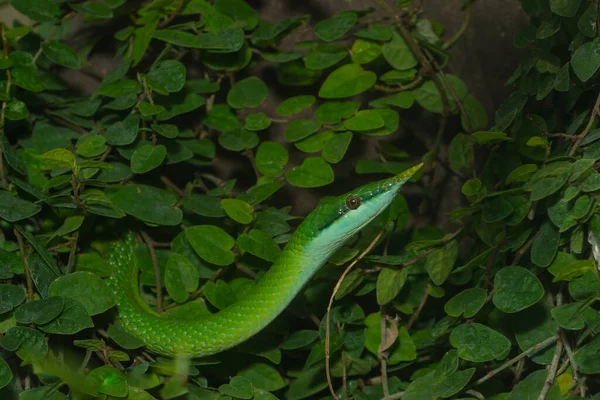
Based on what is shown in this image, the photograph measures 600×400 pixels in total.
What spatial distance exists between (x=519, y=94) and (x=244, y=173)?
103 centimetres

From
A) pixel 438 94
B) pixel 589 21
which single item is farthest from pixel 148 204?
pixel 589 21

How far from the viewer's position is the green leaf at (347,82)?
7.18ft

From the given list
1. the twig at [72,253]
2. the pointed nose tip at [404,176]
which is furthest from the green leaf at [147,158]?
the pointed nose tip at [404,176]

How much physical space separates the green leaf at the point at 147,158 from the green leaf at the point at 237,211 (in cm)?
22

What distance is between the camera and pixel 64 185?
2.00 metres

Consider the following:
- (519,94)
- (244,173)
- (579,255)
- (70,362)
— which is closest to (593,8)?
(519,94)

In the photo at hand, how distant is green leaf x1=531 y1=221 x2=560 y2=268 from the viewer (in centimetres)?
169

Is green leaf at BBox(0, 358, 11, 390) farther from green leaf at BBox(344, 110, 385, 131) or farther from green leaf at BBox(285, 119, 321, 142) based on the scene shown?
green leaf at BBox(344, 110, 385, 131)

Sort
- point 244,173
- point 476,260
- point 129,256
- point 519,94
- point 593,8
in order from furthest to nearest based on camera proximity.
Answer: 1. point 244,173
2. point 129,256
3. point 519,94
4. point 476,260
5. point 593,8

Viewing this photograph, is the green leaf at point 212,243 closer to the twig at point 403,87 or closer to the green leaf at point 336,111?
the green leaf at point 336,111

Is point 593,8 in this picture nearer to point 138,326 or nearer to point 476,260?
point 476,260

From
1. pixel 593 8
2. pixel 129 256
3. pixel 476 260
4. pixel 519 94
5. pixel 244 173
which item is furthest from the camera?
pixel 244 173

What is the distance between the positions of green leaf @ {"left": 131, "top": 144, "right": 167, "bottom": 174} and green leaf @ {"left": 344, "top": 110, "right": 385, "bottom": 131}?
0.56 metres

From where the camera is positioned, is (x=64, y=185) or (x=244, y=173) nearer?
(x=64, y=185)
